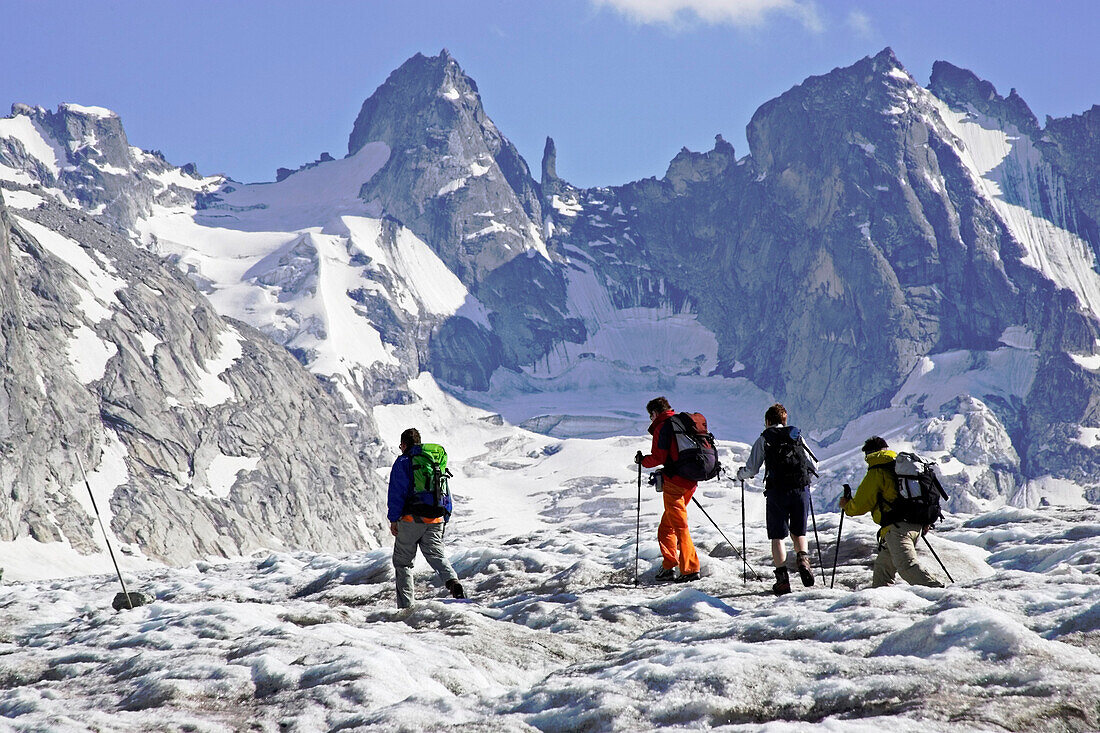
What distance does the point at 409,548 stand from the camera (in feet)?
50.3

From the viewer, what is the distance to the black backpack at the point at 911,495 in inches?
539

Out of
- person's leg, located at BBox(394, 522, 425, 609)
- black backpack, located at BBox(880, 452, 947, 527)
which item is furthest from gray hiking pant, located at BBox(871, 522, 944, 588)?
person's leg, located at BBox(394, 522, 425, 609)

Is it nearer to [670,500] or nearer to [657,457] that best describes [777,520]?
[670,500]

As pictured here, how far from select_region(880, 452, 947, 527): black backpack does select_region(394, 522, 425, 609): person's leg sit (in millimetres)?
6995

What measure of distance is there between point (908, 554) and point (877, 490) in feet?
3.27

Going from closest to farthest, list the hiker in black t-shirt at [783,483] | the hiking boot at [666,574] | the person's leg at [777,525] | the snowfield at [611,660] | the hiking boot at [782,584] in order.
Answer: the snowfield at [611,660]
the hiking boot at [782,584]
the hiker in black t-shirt at [783,483]
the person's leg at [777,525]
the hiking boot at [666,574]

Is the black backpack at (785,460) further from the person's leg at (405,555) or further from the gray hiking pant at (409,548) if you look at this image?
the person's leg at (405,555)

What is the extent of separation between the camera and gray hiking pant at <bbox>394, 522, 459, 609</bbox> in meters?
15.3

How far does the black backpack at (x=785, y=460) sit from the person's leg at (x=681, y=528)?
1389 mm

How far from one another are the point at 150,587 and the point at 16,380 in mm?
120161

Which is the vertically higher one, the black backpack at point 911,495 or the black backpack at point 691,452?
the black backpack at point 691,452

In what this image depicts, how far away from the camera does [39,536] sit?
119 m

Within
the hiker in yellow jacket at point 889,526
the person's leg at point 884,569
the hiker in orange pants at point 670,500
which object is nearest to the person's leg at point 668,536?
the hiker in orange pants at point 670,500

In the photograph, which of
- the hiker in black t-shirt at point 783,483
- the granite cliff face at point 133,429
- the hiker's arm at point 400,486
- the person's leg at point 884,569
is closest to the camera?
the person's leg at point 884,569
